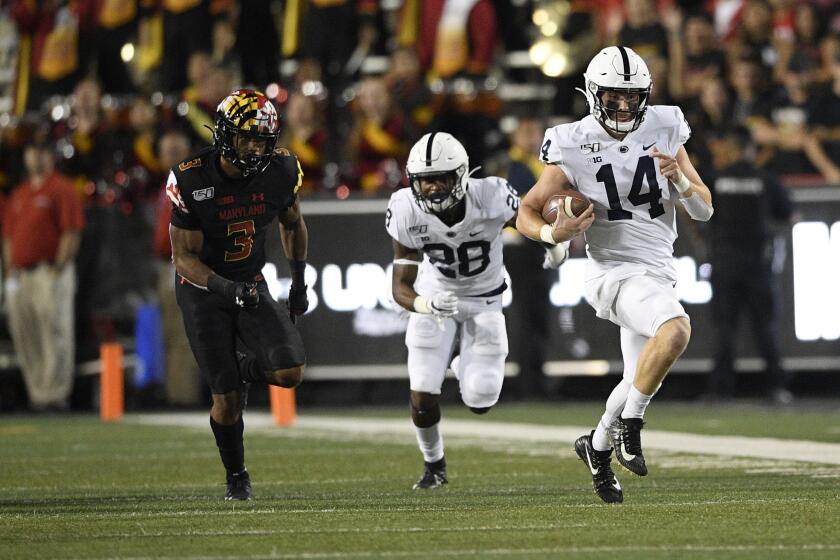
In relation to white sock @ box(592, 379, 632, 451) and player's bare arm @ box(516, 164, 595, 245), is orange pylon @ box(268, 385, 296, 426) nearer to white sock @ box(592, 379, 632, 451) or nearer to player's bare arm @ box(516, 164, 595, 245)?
player's bare arm @ box(516, 164, 595, 245)

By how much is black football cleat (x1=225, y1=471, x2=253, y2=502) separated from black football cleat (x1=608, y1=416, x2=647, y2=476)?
1515 millimetres

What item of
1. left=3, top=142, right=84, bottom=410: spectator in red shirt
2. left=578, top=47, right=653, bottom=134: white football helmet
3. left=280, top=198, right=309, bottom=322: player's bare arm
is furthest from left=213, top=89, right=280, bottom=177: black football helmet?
left=3, top=142, right=84, bottom=410: spectator in red shirt

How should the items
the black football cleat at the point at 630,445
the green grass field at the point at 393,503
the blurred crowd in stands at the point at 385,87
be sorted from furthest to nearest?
the blurred crowd in stands at the point at 385,87 → the black football cleat at the point at 630,445 → the green grass field at the point at 393,503

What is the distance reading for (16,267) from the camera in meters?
12.8

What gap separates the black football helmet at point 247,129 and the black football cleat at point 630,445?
5.93 feet

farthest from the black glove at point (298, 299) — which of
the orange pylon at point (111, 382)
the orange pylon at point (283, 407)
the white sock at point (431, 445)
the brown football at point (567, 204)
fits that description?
the orange pylon at point (111, 382)

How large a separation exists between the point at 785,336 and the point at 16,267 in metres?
5.76

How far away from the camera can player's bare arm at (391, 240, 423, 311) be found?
7336 mm

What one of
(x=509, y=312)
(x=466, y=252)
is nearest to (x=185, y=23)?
(x=509, y=312)

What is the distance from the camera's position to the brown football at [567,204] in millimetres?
6359

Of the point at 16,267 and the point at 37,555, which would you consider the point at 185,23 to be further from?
the point at 37,555

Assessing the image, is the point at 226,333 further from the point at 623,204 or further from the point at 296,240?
the point at 623,204

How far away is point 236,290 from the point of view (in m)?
6.66

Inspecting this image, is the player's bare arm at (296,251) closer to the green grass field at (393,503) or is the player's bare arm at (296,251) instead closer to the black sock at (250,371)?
the black sock at (250,371)
